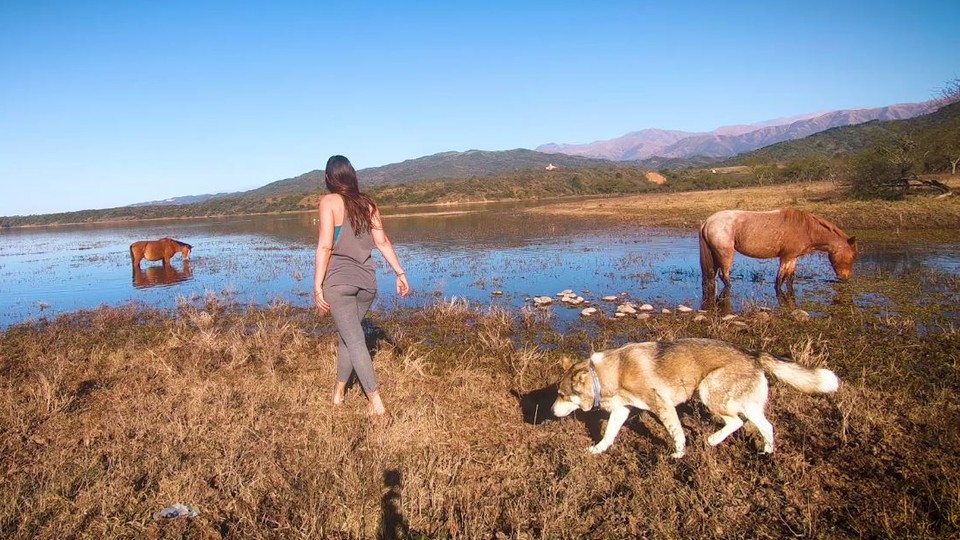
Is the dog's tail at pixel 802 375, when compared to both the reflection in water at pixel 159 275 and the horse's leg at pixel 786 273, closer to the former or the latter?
the horse's leg at pixel 786 273

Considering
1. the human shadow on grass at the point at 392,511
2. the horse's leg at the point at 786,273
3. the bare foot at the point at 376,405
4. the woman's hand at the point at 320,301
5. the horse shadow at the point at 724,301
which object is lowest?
the horse shadow at the point at 724,301

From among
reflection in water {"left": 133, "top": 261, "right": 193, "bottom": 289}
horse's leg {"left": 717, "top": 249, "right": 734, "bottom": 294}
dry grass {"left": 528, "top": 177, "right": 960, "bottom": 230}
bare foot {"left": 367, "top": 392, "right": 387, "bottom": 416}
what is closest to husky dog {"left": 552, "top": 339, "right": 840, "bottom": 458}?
bare foot {"left": 367, "top": 392, "right": 387, "bottom": 416}

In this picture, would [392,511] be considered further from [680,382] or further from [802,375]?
[802,375]

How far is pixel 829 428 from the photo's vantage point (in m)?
4.55

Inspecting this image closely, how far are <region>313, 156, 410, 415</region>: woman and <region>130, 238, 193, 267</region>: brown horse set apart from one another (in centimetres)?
1955

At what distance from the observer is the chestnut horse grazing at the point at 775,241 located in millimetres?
11562

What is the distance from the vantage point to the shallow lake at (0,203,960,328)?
40.1 ft

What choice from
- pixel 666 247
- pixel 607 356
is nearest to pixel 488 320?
pixel 607 356

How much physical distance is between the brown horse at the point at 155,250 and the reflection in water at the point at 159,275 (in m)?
0.37

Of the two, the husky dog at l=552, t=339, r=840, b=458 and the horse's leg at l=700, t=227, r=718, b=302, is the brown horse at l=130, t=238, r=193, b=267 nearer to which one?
the horse's leg at l=700, t=227, r=718, b=302

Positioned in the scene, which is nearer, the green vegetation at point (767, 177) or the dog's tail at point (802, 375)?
the dog's tail at point (802, 375)

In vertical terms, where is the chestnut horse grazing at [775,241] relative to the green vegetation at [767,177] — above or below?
below

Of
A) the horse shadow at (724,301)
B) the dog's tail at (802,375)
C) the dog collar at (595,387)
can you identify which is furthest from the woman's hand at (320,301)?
the horse shadow at (724,301)

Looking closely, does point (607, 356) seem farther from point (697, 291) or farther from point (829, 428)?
point (697, 291)
